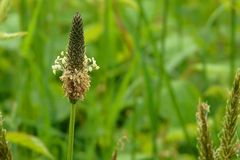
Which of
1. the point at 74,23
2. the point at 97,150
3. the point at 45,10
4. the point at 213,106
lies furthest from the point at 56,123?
the point at 74,23

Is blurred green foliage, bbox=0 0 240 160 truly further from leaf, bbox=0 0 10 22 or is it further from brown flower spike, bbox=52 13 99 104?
brown flower spike, bbox=52 13 99 104

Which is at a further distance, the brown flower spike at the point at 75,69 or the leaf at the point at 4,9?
the leaf at the point at 4,9

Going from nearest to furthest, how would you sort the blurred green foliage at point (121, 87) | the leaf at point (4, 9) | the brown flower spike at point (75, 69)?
the brown flower spike at point (75, 69), the leaf at point (4, 9), the blurred green foliage at point (121, 87)

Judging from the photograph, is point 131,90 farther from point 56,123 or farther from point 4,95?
point 4,95

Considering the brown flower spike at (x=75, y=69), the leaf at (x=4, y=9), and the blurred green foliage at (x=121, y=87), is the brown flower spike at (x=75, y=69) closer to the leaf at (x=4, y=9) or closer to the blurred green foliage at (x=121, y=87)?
the leaf at (x=4, y=9)

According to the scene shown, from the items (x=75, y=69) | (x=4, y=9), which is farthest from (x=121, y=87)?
(x=75, y=69)

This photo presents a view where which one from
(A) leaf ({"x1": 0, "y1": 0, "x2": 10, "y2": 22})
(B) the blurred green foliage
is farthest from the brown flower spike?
(B) the blurred green foliage

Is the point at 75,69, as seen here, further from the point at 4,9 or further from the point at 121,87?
the point at 121,87

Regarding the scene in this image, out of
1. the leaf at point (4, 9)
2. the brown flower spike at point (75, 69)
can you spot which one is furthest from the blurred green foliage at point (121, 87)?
the brown flower spike at point (75, 69)
